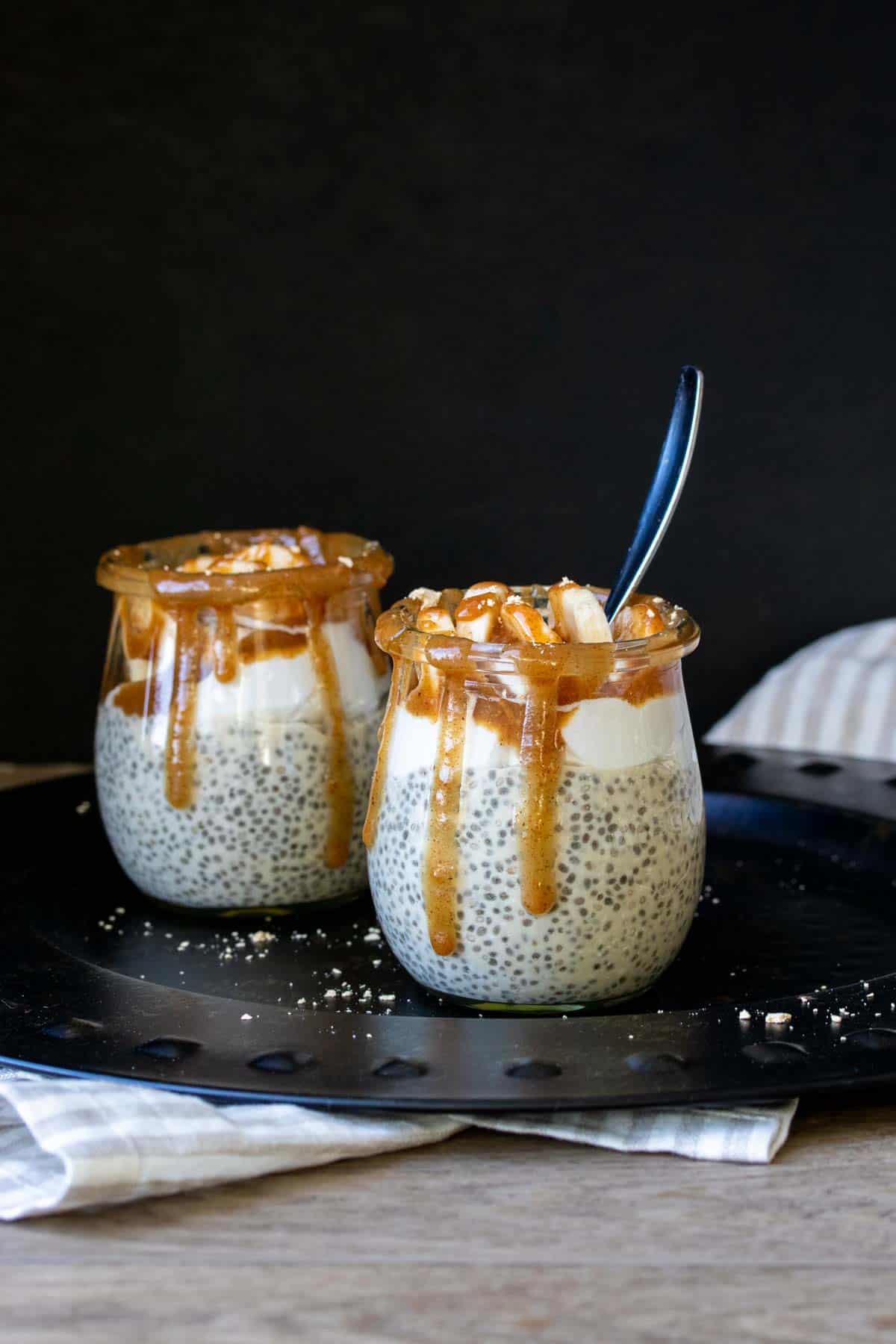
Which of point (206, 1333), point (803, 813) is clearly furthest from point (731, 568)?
point (206, 1333)

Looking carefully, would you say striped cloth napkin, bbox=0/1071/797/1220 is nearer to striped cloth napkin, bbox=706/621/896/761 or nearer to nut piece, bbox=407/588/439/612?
nut piece, bbox=407/588/439/612

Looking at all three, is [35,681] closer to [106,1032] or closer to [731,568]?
[731,568]

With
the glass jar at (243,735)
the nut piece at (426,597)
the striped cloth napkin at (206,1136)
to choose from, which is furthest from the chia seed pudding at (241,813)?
the striped cloth napkin at (206,1136)

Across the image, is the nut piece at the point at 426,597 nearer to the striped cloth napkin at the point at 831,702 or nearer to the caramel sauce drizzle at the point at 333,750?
the caramel sauce drizzle at the point at 333,750

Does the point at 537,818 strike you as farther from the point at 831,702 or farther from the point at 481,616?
the point at 831,702

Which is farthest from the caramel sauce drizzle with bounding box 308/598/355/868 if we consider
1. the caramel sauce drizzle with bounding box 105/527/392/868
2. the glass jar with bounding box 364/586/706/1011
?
the glass jar with bounding box 364/586/706/1011

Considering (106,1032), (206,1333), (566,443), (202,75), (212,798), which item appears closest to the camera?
(206,1333)
